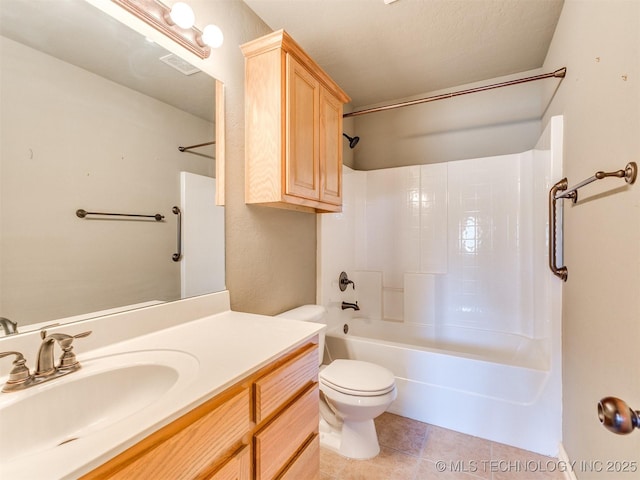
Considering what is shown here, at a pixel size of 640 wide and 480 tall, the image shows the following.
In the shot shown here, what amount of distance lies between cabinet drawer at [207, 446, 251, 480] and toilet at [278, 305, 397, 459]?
757 millimetres

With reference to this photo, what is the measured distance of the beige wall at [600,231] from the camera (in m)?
0.86

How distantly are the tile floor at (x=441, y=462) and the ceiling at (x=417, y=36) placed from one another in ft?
8.33

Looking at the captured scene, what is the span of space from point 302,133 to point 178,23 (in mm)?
678

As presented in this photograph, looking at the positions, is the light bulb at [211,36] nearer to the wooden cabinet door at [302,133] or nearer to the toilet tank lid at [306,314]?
the wooden cabinet door at [302,133]

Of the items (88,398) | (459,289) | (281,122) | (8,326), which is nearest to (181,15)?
(281,122)

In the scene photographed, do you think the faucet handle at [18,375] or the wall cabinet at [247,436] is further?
the faucet handle at [18,375]

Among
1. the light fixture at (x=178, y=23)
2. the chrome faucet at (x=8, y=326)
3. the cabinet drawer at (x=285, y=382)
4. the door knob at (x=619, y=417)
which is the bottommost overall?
the cabinet drawer at (x=285, y=382)

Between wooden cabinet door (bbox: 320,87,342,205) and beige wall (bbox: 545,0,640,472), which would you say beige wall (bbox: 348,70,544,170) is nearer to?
beige wall (bbox: 545,0,640,472)

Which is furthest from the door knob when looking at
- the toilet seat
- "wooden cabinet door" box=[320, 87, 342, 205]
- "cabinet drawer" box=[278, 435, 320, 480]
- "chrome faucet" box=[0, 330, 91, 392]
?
"wooden cabinet door" box=[320, 87, 342, 205]

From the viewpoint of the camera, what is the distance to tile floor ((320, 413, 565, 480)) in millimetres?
1510

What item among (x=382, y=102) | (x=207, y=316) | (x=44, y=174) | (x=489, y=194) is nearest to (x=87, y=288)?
(x=44, y=174)

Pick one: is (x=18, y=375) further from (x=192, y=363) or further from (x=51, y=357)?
(x=192, y=363)

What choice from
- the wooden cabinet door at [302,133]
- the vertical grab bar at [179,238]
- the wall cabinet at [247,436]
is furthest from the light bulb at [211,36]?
the wall cabinet at [247,436]

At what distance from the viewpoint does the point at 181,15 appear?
1148 millimetres
